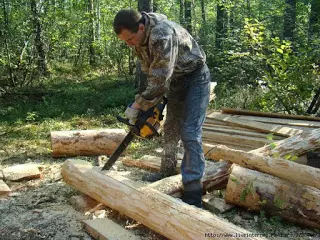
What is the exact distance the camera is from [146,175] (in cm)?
491

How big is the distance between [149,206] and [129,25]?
1.71 meters

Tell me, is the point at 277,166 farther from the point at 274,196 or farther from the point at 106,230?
the point at 106,230

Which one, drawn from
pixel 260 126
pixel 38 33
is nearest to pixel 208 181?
pixel 260 126

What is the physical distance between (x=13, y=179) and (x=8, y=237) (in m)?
1.57

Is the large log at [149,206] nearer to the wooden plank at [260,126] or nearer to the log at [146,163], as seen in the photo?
the log at [146,163]

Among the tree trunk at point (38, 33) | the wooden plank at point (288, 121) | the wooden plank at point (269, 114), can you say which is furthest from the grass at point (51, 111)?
the wooden plank at point (288, 121)

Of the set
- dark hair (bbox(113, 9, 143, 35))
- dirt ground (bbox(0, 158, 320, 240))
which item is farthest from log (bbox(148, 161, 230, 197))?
dark hair (bbox(113, 9, 143, 35))

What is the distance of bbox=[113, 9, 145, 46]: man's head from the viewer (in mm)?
3428

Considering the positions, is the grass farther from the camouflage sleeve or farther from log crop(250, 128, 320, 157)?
log crop(250, 128, 320, 157)

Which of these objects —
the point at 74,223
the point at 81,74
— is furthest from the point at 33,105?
the point at 74,223

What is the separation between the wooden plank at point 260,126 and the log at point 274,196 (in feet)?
6.80

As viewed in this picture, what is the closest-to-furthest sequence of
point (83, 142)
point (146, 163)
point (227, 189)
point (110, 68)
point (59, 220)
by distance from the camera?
point (59, 220) → point (227, 189) → point (146, 163) → point (83, 142) → point (110, 68)

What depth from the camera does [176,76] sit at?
408cm

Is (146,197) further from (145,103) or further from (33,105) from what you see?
(33,105)
